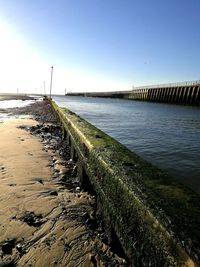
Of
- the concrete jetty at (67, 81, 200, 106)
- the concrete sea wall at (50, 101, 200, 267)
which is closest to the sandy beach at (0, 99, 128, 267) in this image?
the concrete sea wall at (50, 101, 200, 267)

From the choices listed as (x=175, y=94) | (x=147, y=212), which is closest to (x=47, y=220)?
(x=147, y=212)

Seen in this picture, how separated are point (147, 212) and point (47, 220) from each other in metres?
2.00

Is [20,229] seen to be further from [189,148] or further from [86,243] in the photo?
[189,148]

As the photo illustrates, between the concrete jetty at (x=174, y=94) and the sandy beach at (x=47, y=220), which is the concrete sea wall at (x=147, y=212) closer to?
the sandy beach at (x=47, y=220)

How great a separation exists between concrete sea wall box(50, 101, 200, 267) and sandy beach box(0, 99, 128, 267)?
0.36 m

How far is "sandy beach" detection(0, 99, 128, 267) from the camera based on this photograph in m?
2.92

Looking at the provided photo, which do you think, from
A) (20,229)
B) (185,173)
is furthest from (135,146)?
(20,229)

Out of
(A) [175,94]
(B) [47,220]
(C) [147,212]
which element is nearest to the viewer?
(C) [147,212]

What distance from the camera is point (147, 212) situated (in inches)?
85.2

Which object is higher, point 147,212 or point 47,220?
point 147,212

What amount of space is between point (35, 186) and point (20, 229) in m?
1.58

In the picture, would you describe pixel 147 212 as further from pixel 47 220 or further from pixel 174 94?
pixel 174 94

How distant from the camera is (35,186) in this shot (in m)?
5.00

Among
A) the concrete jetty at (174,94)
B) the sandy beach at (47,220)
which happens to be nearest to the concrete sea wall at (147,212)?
the sandy beach at (47,220)
